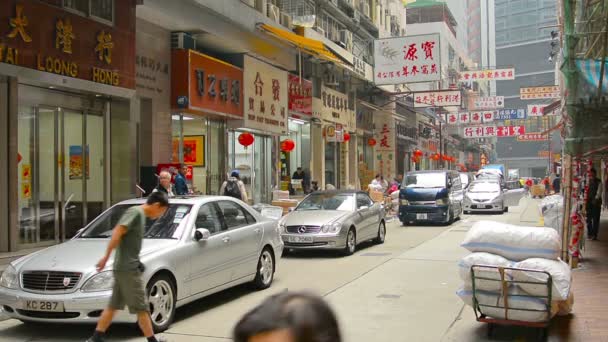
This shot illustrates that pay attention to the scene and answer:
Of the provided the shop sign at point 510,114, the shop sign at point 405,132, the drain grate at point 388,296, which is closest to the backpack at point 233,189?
the drain grate at point 388,296

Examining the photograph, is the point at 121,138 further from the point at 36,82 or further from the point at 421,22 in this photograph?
the point at 421,22

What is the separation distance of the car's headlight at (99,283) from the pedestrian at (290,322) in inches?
217

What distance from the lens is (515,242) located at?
20.9 feet

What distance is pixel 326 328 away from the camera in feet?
4.58

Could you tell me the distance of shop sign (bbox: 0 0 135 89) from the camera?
11305 mm

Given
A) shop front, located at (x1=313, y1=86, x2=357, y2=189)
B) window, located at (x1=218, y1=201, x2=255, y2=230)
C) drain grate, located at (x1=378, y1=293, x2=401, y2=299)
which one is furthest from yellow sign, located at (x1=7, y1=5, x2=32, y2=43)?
shop front, located at (x1=313, y1=86, x2=357, y2=189)

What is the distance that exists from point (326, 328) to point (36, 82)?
12.4 m

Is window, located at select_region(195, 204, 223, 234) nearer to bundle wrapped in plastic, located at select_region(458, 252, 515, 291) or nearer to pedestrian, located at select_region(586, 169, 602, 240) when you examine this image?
bundle wrapped in plastic, located at select_region(458, 252, 515, 291)

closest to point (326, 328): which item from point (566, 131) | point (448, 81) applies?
point (566, 131)

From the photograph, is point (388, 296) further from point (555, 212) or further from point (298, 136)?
point (298, 136)

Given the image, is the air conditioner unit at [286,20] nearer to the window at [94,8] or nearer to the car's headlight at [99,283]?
the window at [94,8]

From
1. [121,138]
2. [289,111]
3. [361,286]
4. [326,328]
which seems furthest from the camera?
[289,111]

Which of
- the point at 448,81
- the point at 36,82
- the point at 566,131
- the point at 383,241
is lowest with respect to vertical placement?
the point at 383,241

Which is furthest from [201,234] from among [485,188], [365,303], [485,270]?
[485,188]
